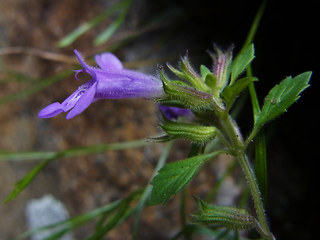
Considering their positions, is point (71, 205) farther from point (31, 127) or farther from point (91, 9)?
point (91, 9)

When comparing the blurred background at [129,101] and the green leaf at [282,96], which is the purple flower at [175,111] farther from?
the blurred background at [129,101]

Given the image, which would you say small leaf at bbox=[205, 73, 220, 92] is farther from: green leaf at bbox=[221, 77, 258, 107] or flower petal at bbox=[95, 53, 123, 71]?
flower petal at bbox=[95, 53, 123, 71]

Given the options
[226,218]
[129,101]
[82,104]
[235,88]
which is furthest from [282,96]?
[129,101]

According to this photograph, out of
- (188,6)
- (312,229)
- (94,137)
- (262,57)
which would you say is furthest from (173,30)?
(312,229)

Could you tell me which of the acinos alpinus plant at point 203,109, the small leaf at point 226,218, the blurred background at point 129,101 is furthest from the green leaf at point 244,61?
the blurred background at point 129,101

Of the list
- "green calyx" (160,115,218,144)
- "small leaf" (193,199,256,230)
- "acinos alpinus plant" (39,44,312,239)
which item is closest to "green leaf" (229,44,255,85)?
"acinos alpinus plant" (39,44,312,239)

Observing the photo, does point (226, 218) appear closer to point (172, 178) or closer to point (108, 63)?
point (172, 178)
